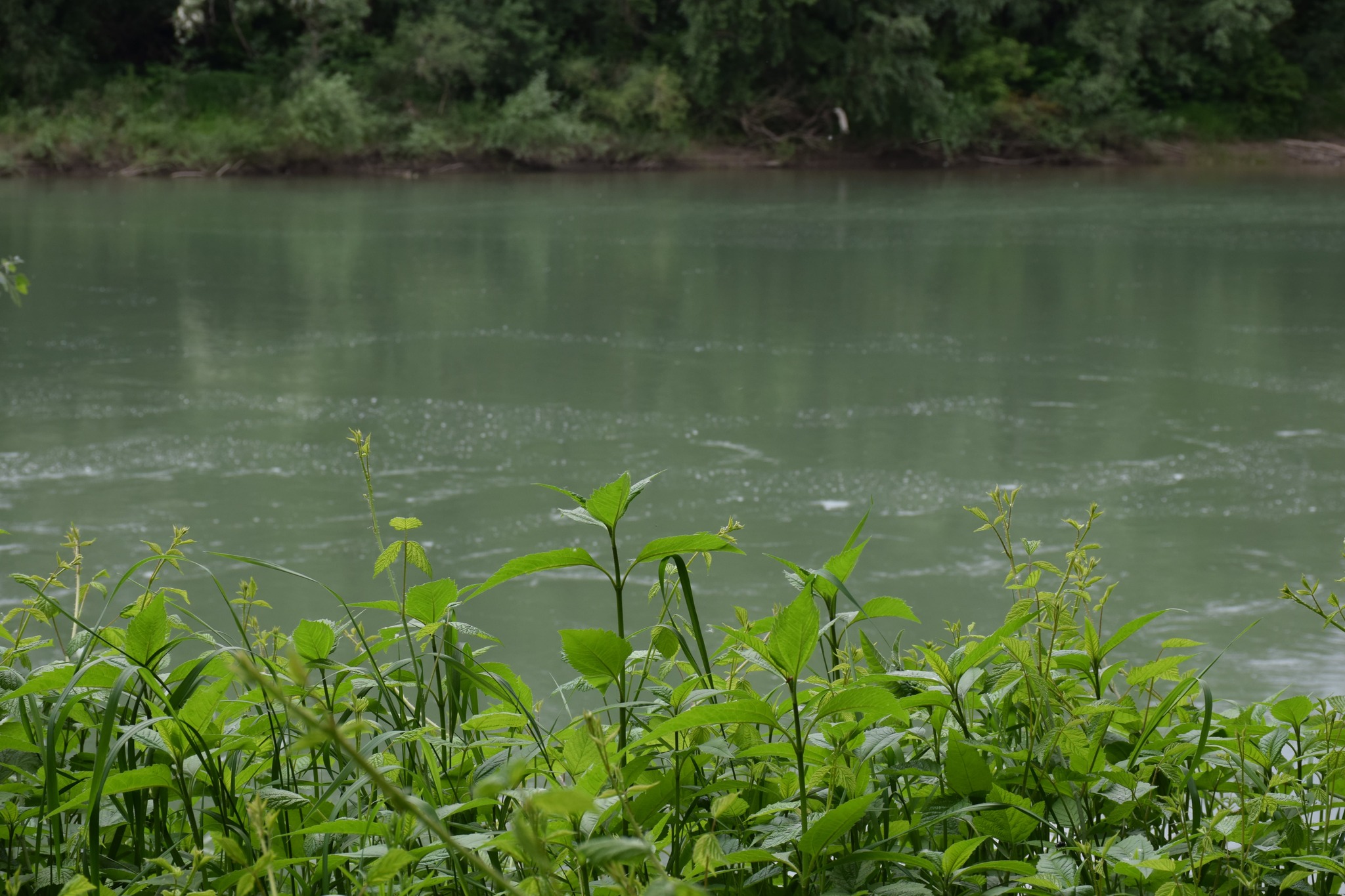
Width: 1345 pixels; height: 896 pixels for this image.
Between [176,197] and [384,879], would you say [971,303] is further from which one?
[176,197]

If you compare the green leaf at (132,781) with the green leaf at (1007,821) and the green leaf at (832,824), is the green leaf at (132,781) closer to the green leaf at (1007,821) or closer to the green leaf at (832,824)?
the green leaf at (832,824)

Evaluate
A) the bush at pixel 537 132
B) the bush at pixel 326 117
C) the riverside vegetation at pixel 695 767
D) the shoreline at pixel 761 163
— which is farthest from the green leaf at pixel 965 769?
the bush at pixel 537 132

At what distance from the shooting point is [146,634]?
1033 mm

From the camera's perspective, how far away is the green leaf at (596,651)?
93 centimetres

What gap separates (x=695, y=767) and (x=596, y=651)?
0.53 ft

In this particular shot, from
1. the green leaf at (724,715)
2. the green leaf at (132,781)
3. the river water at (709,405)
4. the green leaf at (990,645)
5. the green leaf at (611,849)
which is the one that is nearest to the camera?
the green leaf at (611,849)

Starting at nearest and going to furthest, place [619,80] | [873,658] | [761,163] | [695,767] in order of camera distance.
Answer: [695,767] < [873,658] < [761,163] < [619,80]

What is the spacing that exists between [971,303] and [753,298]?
1.48 m

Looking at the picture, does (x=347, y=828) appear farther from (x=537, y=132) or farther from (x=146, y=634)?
(x=537, y=132)

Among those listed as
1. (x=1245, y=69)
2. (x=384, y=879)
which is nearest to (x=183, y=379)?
(x=384, y=879)

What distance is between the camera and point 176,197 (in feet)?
56.9

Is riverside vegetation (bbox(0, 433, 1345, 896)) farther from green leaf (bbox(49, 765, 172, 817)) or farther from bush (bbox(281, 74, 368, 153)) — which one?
bush (bbox(281, 74, 368, 153))

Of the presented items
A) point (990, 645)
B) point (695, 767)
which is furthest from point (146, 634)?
point (990, 645)

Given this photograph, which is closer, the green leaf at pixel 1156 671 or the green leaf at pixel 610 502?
the green leaf at pixel 610 502
